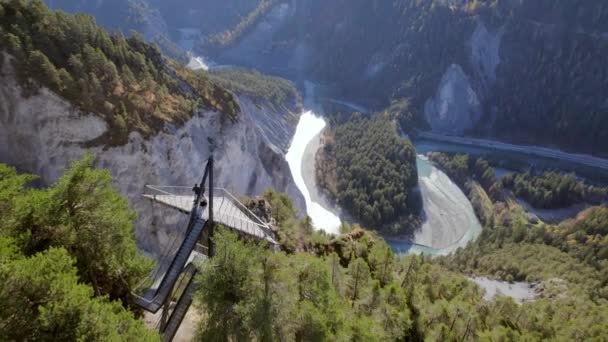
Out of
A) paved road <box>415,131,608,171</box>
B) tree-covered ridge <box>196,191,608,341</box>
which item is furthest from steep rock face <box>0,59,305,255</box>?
paved road <box>415,131,608,171</box>

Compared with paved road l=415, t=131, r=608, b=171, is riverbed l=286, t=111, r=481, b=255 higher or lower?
lower

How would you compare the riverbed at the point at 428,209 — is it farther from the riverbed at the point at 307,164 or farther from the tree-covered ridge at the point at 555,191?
the tree-covered ridge at the point at 555,191

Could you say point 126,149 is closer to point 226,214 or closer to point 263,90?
point 226,214

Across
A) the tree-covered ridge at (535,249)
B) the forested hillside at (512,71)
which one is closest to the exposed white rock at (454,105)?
the forested hillside at (512,71)

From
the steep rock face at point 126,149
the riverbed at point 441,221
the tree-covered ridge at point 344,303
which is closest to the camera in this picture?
the tree-covered ridge at point 344,303

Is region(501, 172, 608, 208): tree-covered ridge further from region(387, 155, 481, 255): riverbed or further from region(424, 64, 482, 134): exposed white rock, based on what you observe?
region(424, 64, 482, 134): exposed white rock

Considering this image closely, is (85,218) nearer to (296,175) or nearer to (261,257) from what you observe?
(261,257)

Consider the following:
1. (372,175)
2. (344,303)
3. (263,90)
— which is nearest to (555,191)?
(372,175)
